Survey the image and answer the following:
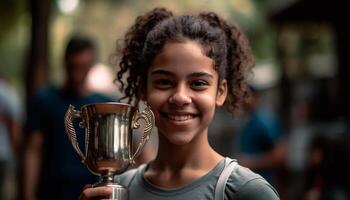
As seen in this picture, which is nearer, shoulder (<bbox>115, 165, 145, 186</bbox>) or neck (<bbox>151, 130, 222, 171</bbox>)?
neck (<bbox>151, 130, 222, 171</bbox>)

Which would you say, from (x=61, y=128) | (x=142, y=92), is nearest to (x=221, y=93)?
(x=142, y=92)

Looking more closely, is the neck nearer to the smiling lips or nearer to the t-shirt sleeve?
the smiling lips

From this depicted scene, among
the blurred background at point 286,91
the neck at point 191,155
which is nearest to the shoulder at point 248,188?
the neck at point 191,155

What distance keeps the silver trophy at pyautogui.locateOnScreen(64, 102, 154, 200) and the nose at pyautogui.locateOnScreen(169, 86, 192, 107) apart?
10 cm

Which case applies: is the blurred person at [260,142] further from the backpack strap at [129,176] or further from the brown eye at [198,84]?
the brown eye at [198,84]

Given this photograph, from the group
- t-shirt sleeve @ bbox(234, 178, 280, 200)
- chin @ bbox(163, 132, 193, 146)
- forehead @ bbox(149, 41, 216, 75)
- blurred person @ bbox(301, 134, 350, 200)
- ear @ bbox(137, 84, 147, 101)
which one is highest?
forehead @ bbox(149, 41, 216, 75)

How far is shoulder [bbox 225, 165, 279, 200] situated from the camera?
3.30m

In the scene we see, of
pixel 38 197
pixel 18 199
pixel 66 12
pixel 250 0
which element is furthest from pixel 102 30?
pixel 38 197

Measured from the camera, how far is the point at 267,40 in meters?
29.2

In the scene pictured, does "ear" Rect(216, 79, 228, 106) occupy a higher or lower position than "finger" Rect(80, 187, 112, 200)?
higher

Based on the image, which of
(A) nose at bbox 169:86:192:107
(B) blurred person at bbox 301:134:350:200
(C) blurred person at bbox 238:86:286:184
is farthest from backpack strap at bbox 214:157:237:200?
(C) blurred person at bbox 238:86:286:184

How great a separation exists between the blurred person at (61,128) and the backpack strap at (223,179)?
10.2 ft

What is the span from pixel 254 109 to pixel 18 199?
2282mm

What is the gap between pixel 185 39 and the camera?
11.7ft
